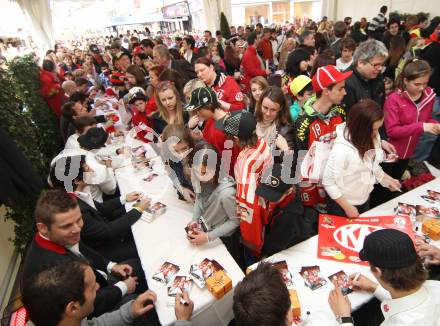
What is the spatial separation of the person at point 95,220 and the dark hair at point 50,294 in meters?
0.95

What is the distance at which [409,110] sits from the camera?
8.50 ft

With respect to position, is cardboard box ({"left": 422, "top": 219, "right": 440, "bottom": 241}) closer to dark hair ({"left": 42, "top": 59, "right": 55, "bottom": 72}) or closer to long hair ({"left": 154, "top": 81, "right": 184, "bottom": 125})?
long hair ({"left": 154, "top": 81, "right": 184, "bottom": 125})

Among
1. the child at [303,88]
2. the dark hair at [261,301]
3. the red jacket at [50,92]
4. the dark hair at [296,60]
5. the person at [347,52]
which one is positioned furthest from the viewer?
the red jacket at [50,92]

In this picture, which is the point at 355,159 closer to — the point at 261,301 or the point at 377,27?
the point at 261,301

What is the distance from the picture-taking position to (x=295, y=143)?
2699mm

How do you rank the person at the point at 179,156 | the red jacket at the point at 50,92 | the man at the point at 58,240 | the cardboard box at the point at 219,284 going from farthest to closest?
the red jacket at the point at 50,92 → the person at the point at 179,156 → the man at the point at 58,240 → the cardboard box at the point at 219,284

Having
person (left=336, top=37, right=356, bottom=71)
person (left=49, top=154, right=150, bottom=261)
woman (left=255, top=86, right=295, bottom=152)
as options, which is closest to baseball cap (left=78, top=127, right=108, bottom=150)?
person (left=49, top=154, right=150, bottom=261)

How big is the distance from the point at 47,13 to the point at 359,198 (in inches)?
461

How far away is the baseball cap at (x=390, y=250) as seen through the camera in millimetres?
1240

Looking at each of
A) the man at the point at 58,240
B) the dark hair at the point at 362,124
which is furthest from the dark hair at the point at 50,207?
the dark hair at the point at 362,124

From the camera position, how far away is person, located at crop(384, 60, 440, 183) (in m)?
2.46

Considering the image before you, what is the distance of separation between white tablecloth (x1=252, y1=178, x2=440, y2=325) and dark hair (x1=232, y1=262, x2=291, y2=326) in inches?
12.8

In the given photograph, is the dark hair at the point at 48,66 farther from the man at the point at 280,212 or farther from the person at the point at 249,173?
the man at the point at 280,212

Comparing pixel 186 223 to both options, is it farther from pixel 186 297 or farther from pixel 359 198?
pixel 359 198
